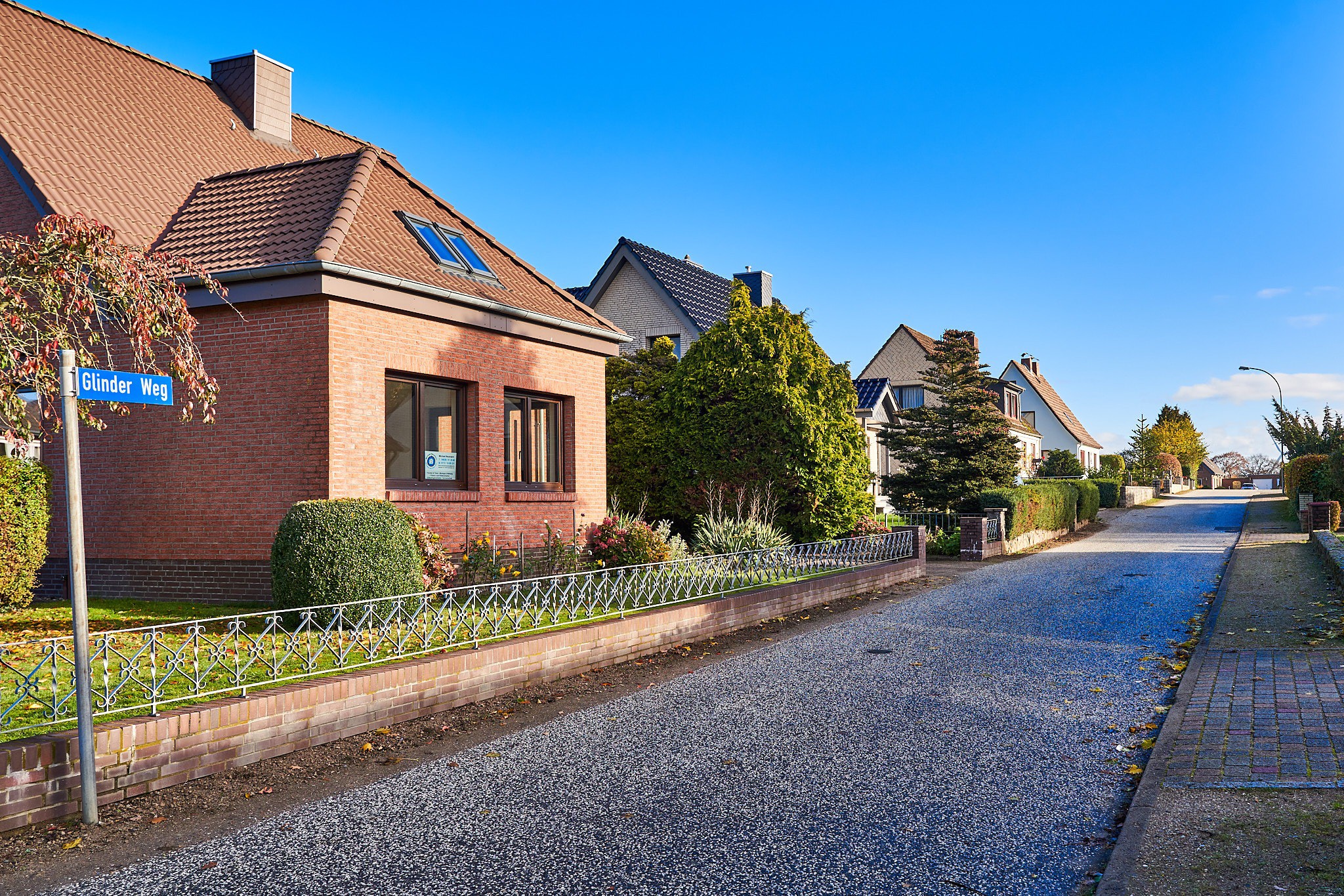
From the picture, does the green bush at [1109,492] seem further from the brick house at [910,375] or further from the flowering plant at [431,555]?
the flowering plant at [431,555]

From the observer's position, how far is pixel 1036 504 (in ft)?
89.9

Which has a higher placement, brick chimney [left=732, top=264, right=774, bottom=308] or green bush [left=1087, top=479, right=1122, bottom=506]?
brick chimney [left=732, top=264, right=774, bottom=308]

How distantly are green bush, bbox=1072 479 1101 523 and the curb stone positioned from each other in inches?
1076

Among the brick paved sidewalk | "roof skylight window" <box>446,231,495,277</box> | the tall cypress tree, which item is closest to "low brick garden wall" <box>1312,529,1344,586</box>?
the brick paved sidewalk

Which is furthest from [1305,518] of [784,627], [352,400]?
[352,400]

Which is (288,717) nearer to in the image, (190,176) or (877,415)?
(190,176)

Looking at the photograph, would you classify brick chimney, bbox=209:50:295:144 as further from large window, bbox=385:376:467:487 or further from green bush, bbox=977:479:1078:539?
green bush, bbox=977:479:1078:539

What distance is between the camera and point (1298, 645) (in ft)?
33.2

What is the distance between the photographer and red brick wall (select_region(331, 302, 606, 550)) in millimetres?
12000

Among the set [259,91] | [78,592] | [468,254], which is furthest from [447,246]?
[78,592]

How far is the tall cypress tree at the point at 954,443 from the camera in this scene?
88.4ft

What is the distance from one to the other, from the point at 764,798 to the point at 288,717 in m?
3.44

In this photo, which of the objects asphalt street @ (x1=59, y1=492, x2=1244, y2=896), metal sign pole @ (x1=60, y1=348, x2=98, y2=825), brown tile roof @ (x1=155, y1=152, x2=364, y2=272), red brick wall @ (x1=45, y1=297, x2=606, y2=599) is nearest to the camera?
asphalt street @ (x1=59, y1=492, x2=1244, y2=896)

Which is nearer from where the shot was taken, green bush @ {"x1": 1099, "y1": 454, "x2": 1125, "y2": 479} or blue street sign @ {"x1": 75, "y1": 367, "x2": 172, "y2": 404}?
blue street sign @ {"x1": 75, "y1": 367, "x2": 172, "y2": 404}
